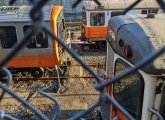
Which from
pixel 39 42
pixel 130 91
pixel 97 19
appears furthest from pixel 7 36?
pixel 130 91

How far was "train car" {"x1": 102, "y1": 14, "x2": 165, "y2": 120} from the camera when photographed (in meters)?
2.79

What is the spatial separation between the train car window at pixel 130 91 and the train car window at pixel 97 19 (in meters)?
9.27

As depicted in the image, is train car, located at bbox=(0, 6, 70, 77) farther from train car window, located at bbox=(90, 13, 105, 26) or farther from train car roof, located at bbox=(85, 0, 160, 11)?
train car window, located at bbox=(90, 13, 105, 26)

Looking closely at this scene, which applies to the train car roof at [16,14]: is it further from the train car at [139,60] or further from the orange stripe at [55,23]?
the train car at [139,60]

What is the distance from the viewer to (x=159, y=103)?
2.90m

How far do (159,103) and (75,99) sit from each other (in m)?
5.05

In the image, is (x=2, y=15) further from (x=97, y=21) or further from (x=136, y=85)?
(x=136, y=85)

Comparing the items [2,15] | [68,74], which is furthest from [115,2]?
[2,15]

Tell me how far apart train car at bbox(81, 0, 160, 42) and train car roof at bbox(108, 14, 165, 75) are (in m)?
8.98

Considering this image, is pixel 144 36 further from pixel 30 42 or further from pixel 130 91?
pixel 30 42

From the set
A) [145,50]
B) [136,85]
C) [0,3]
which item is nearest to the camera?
[145,50]

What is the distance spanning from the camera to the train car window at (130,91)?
3055mm

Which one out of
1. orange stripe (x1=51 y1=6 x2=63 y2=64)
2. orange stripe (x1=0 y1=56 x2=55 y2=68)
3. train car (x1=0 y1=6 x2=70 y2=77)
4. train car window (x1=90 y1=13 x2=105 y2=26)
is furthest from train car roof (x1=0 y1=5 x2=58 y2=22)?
train car window (x1=90 y1=13 x2=105 y2=26)

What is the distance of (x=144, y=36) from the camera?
2.97 meters
